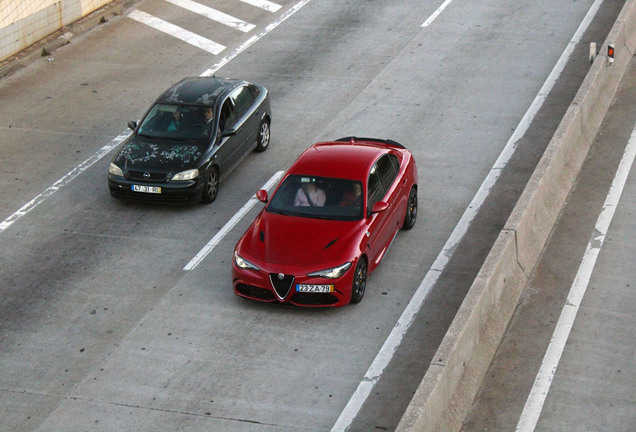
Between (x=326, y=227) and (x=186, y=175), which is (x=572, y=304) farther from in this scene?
(x=186, y=175)

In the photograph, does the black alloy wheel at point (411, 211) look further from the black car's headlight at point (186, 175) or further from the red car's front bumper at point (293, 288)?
the black car's headlight at point (186, 175)

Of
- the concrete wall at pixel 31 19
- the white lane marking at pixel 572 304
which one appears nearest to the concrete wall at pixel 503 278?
the white lane marking at pixel 572 304

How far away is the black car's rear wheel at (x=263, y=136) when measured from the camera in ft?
62.4

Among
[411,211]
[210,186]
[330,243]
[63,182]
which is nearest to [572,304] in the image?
[330,243]

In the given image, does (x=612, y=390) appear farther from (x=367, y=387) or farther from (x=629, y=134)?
(x=629, y=134)

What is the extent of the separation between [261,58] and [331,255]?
11.1 meters

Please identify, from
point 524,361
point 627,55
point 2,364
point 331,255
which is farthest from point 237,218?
point 627,55

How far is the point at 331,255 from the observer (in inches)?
536

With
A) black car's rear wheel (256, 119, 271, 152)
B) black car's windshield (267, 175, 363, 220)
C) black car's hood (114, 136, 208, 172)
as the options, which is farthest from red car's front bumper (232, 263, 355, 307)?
black car's rear wheel (256, 119, 271, 152)

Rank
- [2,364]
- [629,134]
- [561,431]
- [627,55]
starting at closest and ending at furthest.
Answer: [561,431]
[2,364]
[629,134]
[627,55]

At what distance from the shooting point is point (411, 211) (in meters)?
15.9

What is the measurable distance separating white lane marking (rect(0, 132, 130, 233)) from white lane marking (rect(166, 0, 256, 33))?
7.00 metres

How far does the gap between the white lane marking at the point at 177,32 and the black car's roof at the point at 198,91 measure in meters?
5.69

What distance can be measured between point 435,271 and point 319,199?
1.90 meters
